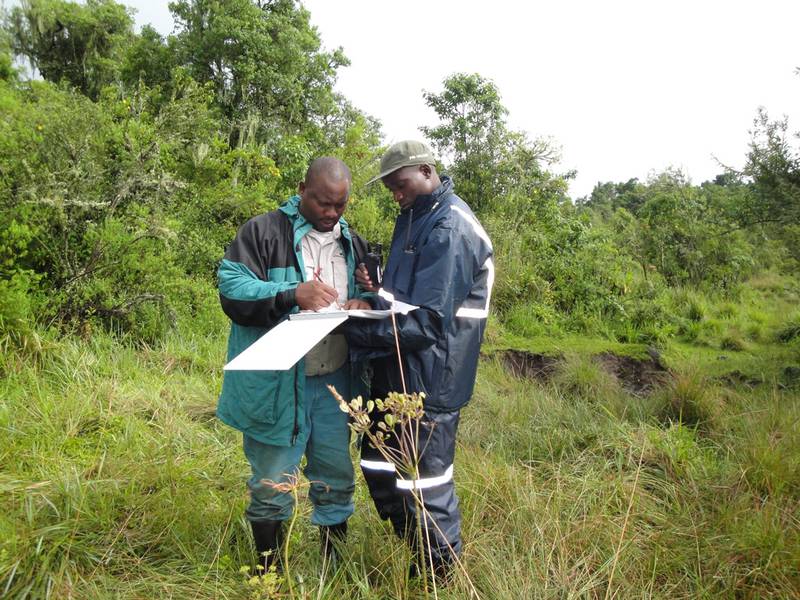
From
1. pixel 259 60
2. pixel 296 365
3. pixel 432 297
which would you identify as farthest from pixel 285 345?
pixel 259 60

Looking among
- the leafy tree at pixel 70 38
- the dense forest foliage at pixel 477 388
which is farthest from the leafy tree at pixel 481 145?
the leafy tree at pixel 70 38

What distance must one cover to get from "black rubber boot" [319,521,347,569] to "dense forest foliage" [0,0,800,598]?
0.09 m

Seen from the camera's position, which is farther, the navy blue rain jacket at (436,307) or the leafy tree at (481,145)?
the leafy tree at (481,145)

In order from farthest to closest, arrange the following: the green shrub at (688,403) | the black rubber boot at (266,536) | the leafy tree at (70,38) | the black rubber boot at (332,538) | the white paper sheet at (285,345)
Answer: the leafy tree at (70,38)
the green shrub at (688,403)
the black rubber boot at (332,538)
the black rubber boot at (266,536)
the white paper sheet at (285,345)

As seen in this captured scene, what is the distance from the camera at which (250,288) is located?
219 centimetres

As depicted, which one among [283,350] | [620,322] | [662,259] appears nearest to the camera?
[283,350]

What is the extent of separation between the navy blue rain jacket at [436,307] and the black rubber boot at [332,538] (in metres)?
0.66

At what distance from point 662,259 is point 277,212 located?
13.2m

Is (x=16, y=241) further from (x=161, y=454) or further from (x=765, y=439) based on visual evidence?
(x=765, y=439)

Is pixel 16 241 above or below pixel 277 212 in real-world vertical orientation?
below

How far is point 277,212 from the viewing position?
2479 mm

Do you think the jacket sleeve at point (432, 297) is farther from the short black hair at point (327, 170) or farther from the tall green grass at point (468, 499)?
the tall green grass at point (468, 499)

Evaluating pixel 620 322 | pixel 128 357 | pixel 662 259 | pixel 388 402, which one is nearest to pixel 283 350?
pixel 388 402

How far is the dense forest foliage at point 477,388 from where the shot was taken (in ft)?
7.79
